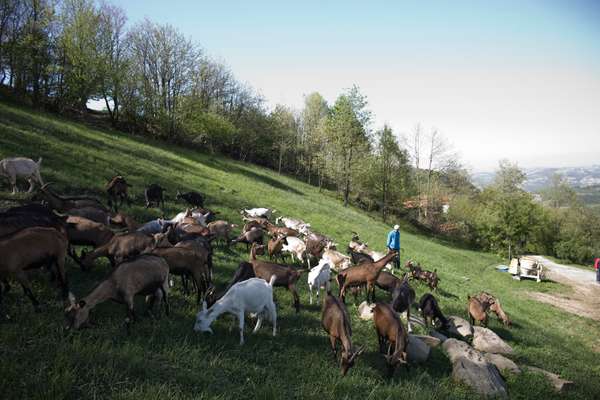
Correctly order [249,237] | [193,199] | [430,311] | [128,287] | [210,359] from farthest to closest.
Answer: [193,199] < [249,237] < [430,311] < [128,287] < [210,359]

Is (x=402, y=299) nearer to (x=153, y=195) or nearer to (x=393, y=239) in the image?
(x=393, y=239)

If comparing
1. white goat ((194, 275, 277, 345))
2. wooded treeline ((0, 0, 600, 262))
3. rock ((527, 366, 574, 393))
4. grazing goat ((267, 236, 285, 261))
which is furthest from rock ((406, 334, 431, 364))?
wooded treeline ((0, 0, 600, 262))

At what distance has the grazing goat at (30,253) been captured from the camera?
6.06 metres

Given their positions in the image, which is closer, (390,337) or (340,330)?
(340,330)

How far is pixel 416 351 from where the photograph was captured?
8.91 meters

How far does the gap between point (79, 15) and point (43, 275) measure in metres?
46.2

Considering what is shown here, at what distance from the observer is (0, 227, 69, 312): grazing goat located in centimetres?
606

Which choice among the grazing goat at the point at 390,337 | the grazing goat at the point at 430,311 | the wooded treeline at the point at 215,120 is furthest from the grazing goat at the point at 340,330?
the wooded treeline at the point at 215,120

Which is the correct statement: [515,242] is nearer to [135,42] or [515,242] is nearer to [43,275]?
[43,275]

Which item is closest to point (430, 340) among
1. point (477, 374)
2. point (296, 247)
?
point (477, 374)

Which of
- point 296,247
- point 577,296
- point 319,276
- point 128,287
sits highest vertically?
point 128,287

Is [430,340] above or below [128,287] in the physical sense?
below

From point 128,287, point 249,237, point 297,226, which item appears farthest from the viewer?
point 297,226

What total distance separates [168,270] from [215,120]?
46.4 meters
